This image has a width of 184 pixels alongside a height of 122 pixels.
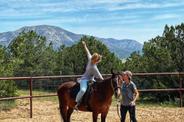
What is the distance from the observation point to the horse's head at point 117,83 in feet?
31.9

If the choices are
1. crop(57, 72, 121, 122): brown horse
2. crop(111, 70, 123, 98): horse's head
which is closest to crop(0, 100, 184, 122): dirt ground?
crop(57, 72, 121, 122): brown horse

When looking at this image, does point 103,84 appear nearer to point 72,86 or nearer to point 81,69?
point 72,86

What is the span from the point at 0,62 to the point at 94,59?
1126cm

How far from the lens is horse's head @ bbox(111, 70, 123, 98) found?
9720 mm

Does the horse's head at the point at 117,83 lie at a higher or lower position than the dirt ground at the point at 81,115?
higher

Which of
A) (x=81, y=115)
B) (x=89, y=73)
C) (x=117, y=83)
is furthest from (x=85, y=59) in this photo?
(x=117, y=83)

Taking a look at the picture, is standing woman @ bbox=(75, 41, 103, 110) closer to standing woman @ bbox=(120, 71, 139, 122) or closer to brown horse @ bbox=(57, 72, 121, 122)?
brown horse @ bbox=(57, 72, 121, 122)

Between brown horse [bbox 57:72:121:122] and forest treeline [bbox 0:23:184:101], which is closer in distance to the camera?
brown horse [bbox 57:72:121:122]

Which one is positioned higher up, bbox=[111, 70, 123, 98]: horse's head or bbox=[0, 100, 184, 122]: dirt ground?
bbox=[111, 70, 123, 98]: horse's head

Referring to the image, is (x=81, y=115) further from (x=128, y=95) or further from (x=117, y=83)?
(x=128, y=95)

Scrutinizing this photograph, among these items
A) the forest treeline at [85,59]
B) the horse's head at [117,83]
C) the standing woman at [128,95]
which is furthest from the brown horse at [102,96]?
the forest treeline at [85,59]

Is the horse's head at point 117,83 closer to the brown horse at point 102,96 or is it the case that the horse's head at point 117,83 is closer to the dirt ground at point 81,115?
the brown horse at point 102,96

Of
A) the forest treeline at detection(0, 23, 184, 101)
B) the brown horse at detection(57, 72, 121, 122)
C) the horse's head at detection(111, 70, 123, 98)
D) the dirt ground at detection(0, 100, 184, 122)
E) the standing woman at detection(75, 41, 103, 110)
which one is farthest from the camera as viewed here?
the forest treeline at detection(0, 23, 184, 101)

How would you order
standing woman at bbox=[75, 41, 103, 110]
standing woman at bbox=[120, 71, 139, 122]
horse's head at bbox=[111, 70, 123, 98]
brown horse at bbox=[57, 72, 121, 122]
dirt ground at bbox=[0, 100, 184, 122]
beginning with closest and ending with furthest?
standing woman at bbox=[120, 71, 139, 122] → horse's head at bbox=[111, 70, 123, 98] → brown horse at bbox=[57, 72, 121, 122] → standing woman at bbox=[75, 41, 103, 110] → dirt ground at bbox=[0, 100, 184, 122]
